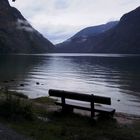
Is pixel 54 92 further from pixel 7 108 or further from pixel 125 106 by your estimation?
pixel 125 106

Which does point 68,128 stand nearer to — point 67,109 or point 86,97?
point 86,97

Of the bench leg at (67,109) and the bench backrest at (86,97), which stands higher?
the bench backrest at (86,97)

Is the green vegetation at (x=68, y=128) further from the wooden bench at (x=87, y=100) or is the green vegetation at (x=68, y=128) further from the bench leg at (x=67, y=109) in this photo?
the bench leg at (x=67, y=109)

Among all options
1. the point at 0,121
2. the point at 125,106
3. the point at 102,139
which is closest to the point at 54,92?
the point at 0,121

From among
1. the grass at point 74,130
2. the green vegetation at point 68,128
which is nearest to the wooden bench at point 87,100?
the green vegetation at point 68,128

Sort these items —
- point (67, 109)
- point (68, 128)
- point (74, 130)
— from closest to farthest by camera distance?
point (74, 130), point (68, 128), point (67, 109)

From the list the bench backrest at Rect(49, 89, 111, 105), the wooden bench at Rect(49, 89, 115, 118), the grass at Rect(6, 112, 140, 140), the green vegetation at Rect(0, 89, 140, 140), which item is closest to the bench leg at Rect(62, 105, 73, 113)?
the wooden bench at Rect(49, 89, 115, 118)

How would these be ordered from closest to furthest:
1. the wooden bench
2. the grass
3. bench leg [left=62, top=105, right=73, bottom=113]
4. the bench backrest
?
the grass < the bench backrest < the wooden bench < bench leg [left=62, top=105, right=73, bottom=113]

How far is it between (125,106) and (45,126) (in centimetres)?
2416

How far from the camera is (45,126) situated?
14.1m

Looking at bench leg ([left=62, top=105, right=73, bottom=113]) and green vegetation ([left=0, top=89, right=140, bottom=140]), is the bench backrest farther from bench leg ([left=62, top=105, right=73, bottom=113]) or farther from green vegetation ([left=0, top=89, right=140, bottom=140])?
green vegetation ([left=0, top=89, right=140, bottom=140])

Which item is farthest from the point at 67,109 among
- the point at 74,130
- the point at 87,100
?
the point at 74,130

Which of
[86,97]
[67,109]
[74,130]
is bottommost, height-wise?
[74,130]

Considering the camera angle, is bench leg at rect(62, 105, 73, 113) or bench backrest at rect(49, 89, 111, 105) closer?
bench backrest at rect(49, 89, 111, 105)
